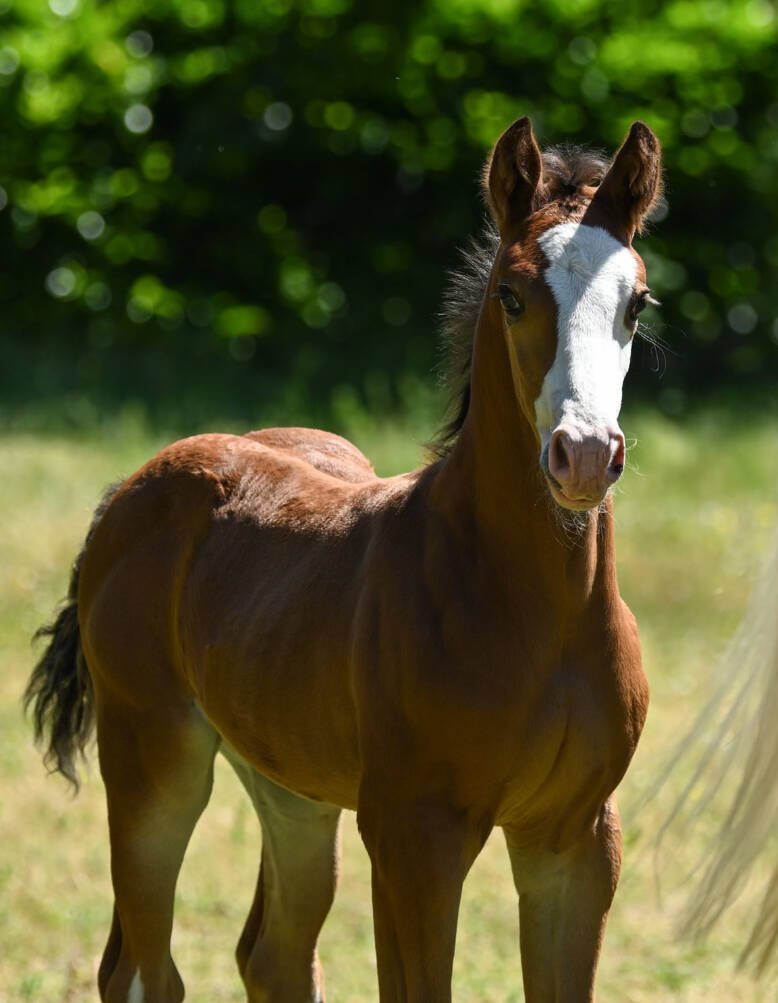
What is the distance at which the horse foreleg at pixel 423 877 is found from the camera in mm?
2881

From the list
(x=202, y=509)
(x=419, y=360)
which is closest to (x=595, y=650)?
(x=202, y=509)

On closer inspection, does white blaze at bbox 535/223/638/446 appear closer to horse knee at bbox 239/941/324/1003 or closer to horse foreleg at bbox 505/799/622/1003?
horse foreleg at bbox 505/799/622/1003

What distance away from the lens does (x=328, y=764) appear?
128 inches

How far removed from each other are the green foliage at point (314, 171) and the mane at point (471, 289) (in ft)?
27.7

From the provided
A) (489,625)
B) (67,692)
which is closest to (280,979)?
(67,692)

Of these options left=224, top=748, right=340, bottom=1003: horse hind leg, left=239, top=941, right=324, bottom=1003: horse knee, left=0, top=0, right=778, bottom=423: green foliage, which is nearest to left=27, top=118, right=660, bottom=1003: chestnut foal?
left=224, top=748, right=340, bottom=1003: horse hind leg

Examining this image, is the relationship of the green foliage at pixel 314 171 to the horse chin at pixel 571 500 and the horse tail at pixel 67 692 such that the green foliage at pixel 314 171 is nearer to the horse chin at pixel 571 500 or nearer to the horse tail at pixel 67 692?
the horse tail at pixel 67 692

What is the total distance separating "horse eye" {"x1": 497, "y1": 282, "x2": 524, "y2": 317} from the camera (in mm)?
2791

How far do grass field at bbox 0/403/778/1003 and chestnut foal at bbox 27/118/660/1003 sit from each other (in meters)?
0.35

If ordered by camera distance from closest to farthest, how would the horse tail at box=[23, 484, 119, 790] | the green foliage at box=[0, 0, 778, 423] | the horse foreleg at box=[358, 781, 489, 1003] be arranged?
the horse foreleg at box=[358, 781, 489, 1003]
the horse tail at box=[23, 484, 119, 790]
the green foliage at box=[0, 0, 778, 423]

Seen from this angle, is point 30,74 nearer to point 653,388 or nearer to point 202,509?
point 653,388

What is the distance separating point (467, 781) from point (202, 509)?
46.5 inches

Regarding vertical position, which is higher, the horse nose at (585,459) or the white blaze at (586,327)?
the white blaze at (586,327)

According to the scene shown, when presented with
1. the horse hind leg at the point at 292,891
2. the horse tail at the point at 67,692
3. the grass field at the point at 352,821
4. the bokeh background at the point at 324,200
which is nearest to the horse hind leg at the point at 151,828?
the horse hind leg at the point at 292,891
